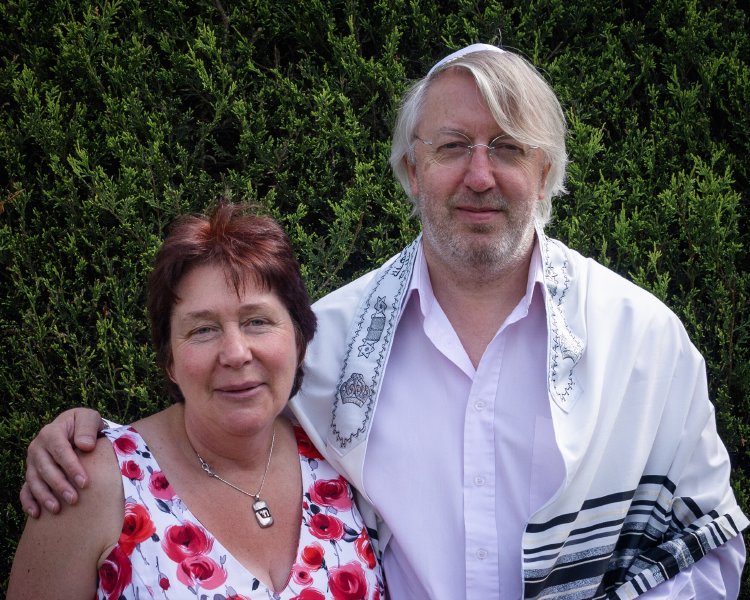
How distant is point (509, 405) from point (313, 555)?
0.71 metres

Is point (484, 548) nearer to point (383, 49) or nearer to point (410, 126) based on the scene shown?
point (410, 126)

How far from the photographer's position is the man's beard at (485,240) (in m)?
2.64

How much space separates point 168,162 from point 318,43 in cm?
88

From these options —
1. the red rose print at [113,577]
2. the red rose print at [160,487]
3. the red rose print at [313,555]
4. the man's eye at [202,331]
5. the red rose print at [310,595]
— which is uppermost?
the man's eye at [202,331]

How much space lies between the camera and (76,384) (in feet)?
11.1

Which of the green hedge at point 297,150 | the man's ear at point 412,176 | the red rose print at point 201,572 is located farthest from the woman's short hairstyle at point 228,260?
the green hedge at point 297,150

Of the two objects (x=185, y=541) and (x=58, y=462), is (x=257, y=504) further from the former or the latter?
(x=58, y=462)

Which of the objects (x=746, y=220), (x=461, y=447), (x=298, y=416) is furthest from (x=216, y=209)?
(x=746, y=220)

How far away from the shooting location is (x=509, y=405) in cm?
256

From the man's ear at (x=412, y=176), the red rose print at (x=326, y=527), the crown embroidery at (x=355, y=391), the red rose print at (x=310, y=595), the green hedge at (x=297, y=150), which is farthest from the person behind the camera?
the green hedge at (x=297, y=150)

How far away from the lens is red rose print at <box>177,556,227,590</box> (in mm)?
2148

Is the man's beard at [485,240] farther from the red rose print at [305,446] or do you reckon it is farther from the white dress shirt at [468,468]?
the red rose print at [305,446]

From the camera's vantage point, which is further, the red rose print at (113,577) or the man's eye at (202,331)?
the man's eye at (202,331)

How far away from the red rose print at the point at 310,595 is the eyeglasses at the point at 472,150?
132 cm
